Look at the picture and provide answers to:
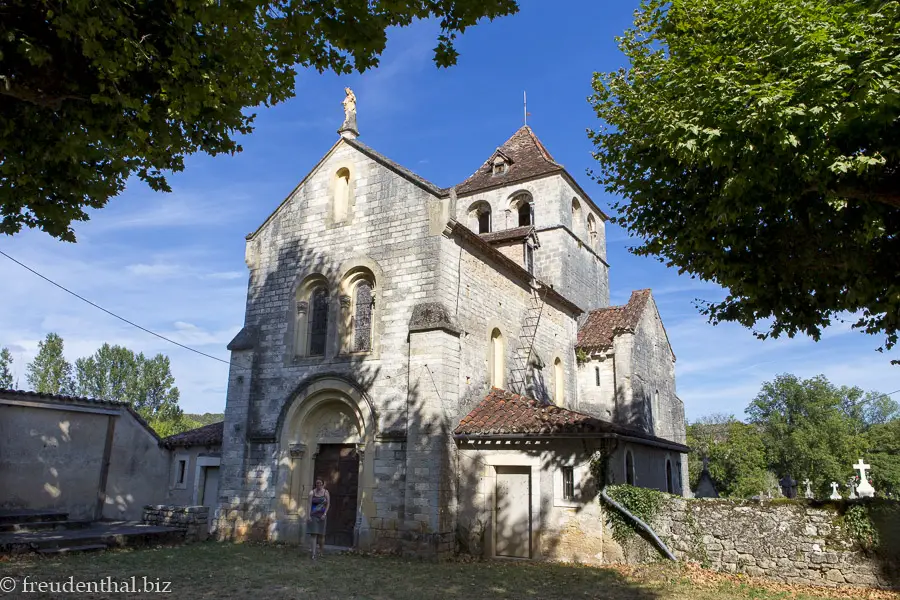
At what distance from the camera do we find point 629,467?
15.3 metres

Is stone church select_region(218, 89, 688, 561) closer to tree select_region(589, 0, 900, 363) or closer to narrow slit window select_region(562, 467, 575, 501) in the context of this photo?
narrow slit window select_region(562, 467, 575, 501)

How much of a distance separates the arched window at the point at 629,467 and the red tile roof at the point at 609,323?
773 centimetres

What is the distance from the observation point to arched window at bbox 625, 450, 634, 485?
15.0m

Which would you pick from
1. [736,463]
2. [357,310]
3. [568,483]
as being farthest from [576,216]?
[736,463]

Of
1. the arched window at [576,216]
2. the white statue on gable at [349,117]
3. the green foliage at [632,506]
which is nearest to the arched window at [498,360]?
the green foliage at [632,506]

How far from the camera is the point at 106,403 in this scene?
65.3 ft

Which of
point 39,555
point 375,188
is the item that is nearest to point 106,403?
point 39,555

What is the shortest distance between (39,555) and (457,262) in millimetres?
11363

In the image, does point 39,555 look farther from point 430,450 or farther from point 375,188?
Result: point 375,188

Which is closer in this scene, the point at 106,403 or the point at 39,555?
the point at 39,555

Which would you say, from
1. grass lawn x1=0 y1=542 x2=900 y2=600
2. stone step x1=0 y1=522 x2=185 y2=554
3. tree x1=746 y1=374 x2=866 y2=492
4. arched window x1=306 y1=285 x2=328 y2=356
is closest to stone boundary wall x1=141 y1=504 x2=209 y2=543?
stone step x1=0 y1=522 x2=185 y2=554

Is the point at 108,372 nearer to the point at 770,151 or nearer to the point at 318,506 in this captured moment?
the point at 318,506

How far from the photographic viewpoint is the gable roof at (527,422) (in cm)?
1366

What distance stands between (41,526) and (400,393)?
10.4m
